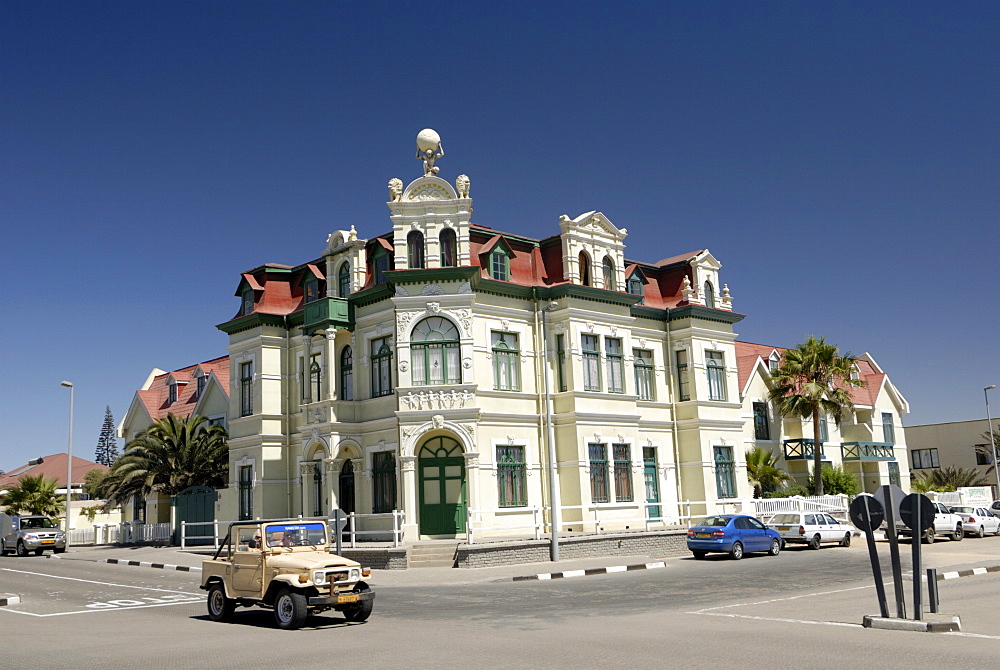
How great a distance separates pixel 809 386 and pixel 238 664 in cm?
3600

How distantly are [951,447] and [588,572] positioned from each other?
178 feet

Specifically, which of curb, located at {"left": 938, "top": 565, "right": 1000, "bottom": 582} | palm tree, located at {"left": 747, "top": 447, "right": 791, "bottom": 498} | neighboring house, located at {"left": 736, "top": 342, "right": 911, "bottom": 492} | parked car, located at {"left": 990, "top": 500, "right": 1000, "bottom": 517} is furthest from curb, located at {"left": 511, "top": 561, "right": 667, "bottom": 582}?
parked car, located at {"left": 990, "top": 500, "right": 1000, "bottom": 517}

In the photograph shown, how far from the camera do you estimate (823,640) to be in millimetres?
11883

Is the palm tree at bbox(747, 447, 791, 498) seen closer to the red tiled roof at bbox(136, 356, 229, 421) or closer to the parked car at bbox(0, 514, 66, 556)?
the red tiled roof at bbox(136, 356, 229, 421)

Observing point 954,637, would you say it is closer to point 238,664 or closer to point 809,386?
point 238,664

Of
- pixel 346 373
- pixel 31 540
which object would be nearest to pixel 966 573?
pixel 346 373

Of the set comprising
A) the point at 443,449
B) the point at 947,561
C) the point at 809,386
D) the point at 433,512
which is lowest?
the point at 947,561

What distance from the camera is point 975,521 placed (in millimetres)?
38312

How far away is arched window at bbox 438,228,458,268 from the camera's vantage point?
31297 mm

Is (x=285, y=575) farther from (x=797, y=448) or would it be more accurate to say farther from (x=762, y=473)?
(x=797, y=448)

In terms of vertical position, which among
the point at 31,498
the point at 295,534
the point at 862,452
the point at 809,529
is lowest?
the point at 809,529

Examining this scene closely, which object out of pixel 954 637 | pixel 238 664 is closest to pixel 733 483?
pixel 954 637

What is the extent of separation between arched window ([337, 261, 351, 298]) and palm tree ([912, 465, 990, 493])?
41.4 meters

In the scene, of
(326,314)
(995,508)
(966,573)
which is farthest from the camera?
(995,508)
